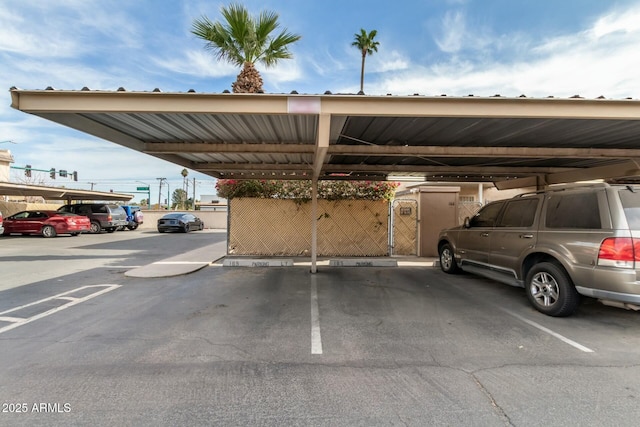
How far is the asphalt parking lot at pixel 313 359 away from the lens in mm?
2703

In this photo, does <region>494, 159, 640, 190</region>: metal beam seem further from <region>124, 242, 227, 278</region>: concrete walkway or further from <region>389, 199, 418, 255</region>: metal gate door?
<region>124, 242, 227, 278</region>: concrete walkway

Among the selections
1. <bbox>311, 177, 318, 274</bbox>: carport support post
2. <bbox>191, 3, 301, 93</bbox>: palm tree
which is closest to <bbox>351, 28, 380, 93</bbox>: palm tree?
<bbox>191, 3, 301, 93</bbox>: palm tree

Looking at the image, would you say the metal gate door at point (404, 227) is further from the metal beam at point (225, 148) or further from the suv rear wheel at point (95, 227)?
the suv rear wheel at point (95, 227)

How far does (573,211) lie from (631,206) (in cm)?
70

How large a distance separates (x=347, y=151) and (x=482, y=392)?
4949mm

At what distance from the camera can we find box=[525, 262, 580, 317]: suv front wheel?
4.87m

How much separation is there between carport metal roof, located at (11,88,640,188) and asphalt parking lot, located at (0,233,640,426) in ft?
9.62

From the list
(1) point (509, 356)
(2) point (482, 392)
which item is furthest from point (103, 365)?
(1) point (509, 356)

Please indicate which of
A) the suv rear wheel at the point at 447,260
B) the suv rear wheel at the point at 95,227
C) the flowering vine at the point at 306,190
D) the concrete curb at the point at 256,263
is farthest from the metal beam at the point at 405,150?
the suv rear wheel at the point at 95,227

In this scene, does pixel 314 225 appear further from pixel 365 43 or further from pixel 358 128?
pixel 365 43

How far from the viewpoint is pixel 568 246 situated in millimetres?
4844

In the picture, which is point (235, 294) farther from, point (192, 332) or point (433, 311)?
point (433, 311)

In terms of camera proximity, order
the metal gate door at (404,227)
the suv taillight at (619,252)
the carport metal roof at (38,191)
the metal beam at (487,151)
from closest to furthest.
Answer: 1. the suv taillight at (619,252)
2. the metal beam at (487,151)
3. the metal gate door at (404,227)
4. the carport metal roof at (38,191)

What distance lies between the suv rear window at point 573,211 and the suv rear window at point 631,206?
286 mm
